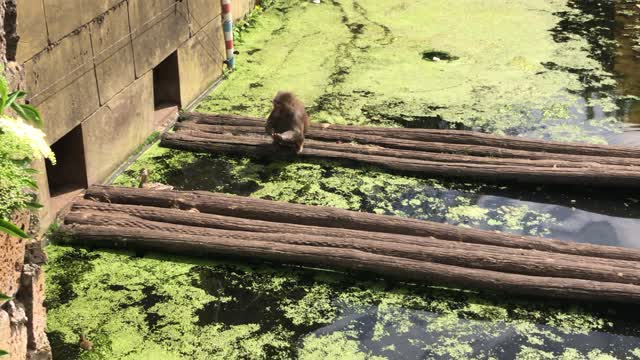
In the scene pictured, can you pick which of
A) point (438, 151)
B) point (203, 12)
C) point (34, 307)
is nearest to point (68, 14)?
point (203, 12)

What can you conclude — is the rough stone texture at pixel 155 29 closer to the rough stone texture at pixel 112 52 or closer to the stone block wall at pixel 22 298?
the rough stone texture at pixel 112 52

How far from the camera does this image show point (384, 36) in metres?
10.8

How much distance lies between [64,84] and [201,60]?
112 inches

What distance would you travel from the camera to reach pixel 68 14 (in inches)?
246

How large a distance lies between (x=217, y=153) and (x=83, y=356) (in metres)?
3.12

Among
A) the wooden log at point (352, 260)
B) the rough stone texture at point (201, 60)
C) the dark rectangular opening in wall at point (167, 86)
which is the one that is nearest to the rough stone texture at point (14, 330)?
the wooden log at point (352, 260)

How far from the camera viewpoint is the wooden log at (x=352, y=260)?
534 cm

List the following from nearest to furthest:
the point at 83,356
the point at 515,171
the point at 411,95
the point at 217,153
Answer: the point at 83,356
the point at 515,171
the point at 217,153
the point at 411,95

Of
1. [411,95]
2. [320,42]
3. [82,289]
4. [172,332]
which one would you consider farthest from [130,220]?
[320,42]

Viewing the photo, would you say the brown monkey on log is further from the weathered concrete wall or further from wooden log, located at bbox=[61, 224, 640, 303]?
the weathered concrete wall

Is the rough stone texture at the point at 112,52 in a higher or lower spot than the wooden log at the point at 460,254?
higher

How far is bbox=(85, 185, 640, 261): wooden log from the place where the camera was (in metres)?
5.75

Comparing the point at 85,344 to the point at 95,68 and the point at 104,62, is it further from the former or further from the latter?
the point at 104,62

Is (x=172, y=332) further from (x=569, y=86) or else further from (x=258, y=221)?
(x=569, y=86)
